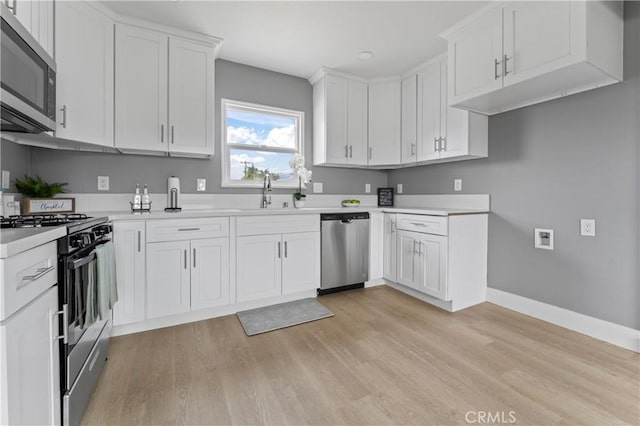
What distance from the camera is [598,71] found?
1931mm

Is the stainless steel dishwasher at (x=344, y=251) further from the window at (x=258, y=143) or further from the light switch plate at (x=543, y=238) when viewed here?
the light switch plate at (x=543, y=238)

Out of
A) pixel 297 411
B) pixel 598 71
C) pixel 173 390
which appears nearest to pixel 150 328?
pixel 173 390

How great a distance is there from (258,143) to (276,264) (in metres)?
1.47

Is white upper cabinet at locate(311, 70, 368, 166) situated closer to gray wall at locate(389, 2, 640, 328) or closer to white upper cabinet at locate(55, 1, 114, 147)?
gray wall at locate(389, 2, 640, 328)

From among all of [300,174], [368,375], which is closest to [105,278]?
[368,375]

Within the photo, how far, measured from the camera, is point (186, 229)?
235 cm

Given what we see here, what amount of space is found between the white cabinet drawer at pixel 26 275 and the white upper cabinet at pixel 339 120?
8.79ft

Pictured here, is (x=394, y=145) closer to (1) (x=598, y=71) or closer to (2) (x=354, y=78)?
(2) (x=354, y=78)

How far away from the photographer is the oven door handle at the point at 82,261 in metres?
1.23

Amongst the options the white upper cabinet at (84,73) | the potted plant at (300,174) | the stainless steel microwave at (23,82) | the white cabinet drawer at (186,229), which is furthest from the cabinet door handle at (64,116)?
the potted plant at (300,174)

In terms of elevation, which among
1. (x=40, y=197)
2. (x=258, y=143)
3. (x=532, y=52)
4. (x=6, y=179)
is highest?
(x=532, y=52)

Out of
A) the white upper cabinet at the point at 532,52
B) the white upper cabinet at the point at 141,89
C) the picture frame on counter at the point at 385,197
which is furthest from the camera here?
the picture frame on counter at the point at 385,197

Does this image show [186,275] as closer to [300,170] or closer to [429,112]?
[300,170]

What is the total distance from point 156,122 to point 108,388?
1.99 m
